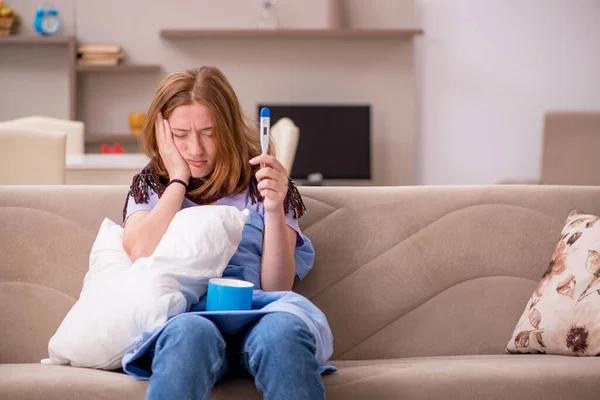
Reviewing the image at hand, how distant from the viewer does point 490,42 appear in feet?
20.7

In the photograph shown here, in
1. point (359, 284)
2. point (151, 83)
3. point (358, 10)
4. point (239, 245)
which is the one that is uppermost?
point (358, 10)

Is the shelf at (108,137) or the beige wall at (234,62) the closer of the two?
the shelf at (108,137)

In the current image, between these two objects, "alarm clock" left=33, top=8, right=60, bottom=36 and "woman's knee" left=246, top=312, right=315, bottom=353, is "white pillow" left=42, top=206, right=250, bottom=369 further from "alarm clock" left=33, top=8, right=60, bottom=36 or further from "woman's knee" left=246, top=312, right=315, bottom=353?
"alarm clock" left=33, top=8, right=60, bottom=36

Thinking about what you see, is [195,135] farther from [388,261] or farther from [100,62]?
[100,62]

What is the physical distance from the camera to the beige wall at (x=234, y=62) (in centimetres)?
625

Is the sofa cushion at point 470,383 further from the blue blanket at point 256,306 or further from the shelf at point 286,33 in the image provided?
the shelf at point 286,33

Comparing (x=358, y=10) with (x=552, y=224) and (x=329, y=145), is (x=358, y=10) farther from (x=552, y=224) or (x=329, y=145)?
(x=552, y=224)

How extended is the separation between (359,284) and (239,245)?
338 millimetres

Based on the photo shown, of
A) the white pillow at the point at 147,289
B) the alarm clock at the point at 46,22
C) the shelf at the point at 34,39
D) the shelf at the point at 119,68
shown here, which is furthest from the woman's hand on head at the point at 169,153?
the alarm clock at the point at 46,22

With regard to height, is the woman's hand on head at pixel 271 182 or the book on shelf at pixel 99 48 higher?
the book on shelf at pixel 99 48

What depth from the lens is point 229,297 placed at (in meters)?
1.50

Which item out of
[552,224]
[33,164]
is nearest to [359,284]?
[552,224]

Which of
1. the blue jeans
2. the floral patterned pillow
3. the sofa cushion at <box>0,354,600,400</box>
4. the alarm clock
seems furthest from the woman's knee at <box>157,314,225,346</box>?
the alarm clock

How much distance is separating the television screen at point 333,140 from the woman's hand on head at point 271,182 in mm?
4516
